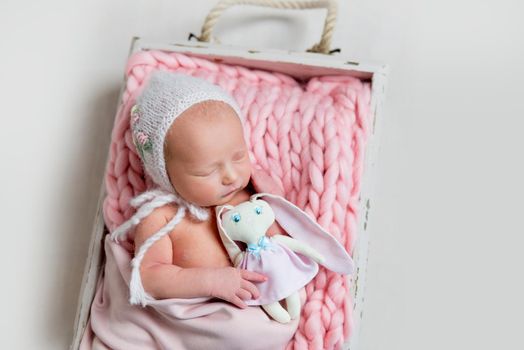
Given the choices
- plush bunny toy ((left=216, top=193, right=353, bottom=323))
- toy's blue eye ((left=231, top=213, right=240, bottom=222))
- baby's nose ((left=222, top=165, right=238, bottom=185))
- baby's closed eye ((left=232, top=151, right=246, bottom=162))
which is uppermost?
baby's closed eye ((left=232, top=151, right=246, bottom=162))

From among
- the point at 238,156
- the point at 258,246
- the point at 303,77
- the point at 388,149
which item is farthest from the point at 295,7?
the point at 258,246

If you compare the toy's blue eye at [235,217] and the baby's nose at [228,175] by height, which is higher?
the baby's nose at [228,175]

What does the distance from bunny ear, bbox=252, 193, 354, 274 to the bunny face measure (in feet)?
0.09

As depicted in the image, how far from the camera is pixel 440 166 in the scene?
4.30 feet

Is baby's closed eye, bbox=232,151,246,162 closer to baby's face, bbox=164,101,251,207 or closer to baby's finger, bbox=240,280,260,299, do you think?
baby's face, bbox=164,101,251,207

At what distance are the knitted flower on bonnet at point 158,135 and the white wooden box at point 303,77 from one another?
104 millimetres

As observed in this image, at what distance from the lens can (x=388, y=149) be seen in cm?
133

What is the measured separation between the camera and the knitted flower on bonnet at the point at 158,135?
1.02 meters

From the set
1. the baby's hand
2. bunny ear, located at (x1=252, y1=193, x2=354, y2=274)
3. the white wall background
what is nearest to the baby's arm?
the baby's hand

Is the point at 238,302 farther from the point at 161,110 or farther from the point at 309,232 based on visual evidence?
the point at 161,110

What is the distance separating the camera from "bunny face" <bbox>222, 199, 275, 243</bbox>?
104 centimetres

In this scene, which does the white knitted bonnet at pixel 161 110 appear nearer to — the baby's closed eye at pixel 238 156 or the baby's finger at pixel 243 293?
the baby's closed eye at pixel 238 156

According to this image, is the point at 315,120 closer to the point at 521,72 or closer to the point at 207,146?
the point at 207,146

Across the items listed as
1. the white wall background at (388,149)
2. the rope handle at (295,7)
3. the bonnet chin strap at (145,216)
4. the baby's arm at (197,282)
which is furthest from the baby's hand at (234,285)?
the rope handle at (295,7)
